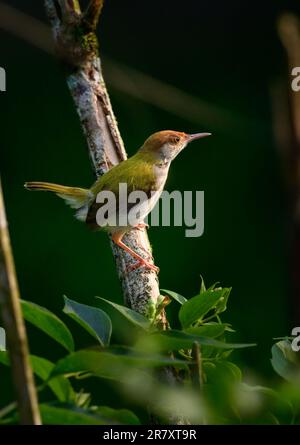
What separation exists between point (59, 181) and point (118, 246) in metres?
1.75

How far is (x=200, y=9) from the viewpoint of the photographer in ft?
11.9

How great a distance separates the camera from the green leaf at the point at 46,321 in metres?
0.58

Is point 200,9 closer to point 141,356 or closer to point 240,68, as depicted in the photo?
point 240,68

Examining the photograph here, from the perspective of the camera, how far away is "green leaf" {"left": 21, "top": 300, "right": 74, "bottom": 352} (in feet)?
1.91

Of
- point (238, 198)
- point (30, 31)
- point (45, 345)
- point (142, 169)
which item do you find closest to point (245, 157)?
point (238, 198)

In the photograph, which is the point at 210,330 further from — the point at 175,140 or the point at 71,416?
the point at 175,140

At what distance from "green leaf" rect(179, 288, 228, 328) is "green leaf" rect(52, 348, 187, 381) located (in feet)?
0.52

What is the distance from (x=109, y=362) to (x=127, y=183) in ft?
4.26

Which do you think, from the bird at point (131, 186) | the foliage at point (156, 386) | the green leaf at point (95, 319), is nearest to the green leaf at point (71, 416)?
the foliage at point (156, 386)

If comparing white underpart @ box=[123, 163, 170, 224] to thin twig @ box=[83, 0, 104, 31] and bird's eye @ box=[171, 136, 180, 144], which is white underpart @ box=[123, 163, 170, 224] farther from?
thin twig @ box=[83, 0, 104, 31]

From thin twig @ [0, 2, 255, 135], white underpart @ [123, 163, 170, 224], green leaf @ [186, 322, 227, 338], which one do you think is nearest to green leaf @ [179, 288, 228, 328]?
green leaf @ [186, 322, 227, 338]

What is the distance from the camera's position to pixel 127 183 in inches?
72.1

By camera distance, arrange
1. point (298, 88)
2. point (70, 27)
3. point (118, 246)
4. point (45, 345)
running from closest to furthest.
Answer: point (118, 246)
point (70, 27)
point (298, 88)
point (45, 345)

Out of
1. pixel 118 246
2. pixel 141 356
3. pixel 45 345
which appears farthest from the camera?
pixel 45 345
